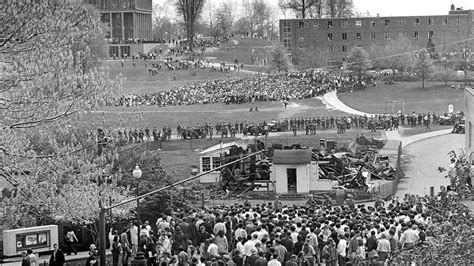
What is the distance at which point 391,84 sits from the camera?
107750 mm

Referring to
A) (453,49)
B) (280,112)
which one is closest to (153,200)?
(280,112)

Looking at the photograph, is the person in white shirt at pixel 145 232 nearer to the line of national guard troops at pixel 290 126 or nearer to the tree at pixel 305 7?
the line of national guard troops at pixel 290 126

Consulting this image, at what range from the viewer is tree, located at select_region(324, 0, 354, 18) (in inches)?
5965

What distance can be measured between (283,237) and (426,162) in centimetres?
3608

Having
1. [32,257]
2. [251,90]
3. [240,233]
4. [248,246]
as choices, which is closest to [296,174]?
[240,233]

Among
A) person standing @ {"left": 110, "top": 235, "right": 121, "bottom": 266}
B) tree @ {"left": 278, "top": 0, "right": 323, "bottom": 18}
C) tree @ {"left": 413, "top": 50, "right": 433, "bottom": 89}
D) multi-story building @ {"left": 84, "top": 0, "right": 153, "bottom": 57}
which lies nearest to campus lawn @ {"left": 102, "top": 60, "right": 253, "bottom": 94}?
tree @ {"left": 413, "top": 50, "right": 433, "bottom": 89}

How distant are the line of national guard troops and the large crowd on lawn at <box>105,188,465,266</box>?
144ft

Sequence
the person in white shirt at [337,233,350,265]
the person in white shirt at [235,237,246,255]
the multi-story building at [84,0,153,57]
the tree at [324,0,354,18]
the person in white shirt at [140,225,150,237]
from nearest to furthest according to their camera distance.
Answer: the person in white shirt at [235,237,246,255], the person in white shirt at [337,233,350,265], the person in white shirt at [140,225,150,237], the multi-story building at [84,0,153,57], the tree at [324,0,354,18]

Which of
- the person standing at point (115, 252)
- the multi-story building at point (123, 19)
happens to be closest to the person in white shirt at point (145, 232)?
the person standing at point (115, 252)

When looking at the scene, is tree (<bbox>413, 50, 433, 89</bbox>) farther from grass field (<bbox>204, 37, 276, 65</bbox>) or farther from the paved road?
the paved road

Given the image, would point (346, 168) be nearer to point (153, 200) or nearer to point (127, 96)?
point (153, 200)

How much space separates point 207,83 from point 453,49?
35.0m

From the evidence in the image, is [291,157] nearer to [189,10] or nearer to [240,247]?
[240,247]

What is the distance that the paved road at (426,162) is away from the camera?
188 feet
